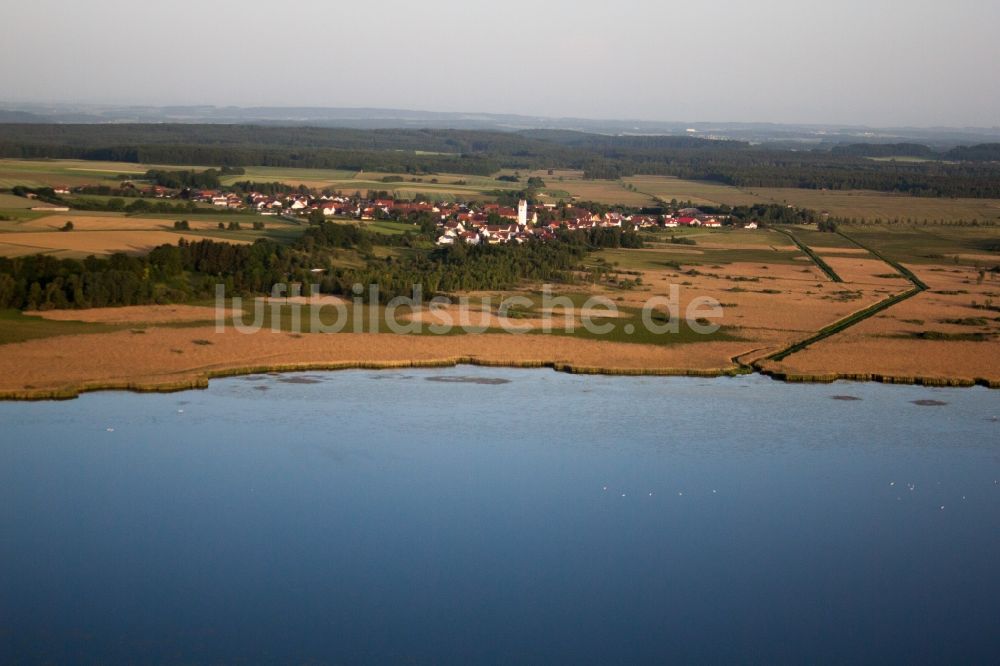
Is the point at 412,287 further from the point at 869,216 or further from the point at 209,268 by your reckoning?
the point at 869,216

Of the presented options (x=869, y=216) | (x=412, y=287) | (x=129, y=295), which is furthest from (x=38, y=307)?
(x=869, y=216)

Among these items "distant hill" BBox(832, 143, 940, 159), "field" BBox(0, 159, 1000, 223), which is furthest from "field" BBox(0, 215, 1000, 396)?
"distant hill" BBox(832, 143, 940, 159)

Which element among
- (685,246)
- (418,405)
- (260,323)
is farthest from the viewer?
(685,246)

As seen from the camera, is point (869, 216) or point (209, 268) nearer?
point (209, 268)

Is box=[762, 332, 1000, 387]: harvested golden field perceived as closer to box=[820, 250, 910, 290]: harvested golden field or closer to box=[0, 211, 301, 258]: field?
box=[820, 250, 910, 290]: harvested golden field

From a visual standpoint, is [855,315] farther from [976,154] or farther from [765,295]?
[976,154]

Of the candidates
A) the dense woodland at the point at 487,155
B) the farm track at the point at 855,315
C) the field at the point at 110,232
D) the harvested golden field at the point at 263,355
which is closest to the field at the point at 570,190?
the dense woodland at the point at 487,155

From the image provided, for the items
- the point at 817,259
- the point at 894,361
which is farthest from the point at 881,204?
the point at 894,361

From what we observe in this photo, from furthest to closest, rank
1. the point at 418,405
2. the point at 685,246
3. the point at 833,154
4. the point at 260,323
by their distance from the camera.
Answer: the point at 833,154, the point at 685,246, the point at 260,323, the point at 418,405
